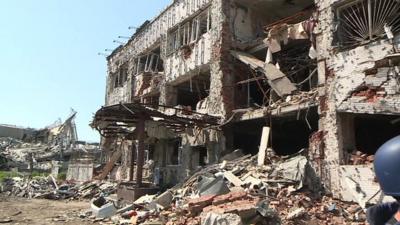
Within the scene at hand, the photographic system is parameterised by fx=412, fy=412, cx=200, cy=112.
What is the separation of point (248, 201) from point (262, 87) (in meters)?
8.03

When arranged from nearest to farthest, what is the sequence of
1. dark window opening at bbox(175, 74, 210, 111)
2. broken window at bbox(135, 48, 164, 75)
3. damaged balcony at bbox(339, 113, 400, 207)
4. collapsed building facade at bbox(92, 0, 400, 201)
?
damaged balcony at bbox(339, 113, 400, 207), collapsed building facade at bbox(92, 0, 400, 201), dark window opening at bbox(175, 74, 210, 111), broken window at bbox(135, 48, 164, 75)

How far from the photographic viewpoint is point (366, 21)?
1141 centimetres

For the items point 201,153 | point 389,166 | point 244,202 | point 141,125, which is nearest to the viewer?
point 389,166

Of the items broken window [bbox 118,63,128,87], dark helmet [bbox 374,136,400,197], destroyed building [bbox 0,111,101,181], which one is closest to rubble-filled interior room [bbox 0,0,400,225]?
broken window [bbox 118,63,128,87]

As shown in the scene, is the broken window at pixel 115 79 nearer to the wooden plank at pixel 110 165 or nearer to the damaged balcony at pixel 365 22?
the wooden plank at pixel 110 165

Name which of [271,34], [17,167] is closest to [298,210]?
[271,34]

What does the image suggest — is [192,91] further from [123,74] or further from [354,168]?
[354,168]

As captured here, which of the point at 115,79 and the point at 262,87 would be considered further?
the point at 115,79

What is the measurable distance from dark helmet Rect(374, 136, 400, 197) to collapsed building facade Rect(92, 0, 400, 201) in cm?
886

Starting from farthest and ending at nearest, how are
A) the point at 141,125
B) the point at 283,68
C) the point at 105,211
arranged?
the point at 283,68 < the point at 141,125 < the point at 105,211

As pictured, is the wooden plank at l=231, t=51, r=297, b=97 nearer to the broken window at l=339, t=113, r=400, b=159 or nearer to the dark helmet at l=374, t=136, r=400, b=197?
the broken window at l=339, t=113, r=400, b=159

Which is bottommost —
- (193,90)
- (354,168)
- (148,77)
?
(354,168)

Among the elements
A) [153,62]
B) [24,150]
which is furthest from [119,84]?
[24,150]

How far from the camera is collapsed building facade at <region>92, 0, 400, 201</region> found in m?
10.9
